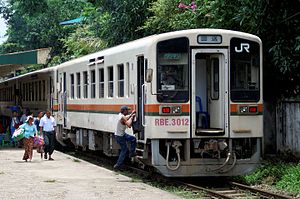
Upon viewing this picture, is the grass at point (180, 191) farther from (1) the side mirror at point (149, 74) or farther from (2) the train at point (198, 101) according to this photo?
(1) the side mirror at point (149, 74)

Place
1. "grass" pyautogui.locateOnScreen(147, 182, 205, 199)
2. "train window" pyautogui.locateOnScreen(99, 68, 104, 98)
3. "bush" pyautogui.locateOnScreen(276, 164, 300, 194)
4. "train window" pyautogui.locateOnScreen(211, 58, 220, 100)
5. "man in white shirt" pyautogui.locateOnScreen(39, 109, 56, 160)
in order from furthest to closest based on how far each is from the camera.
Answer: "man in white shirt" pyautogui.locateOnScreen(39, 109, 56, 160)
"train window" pyautogui.locateOnScreen(99, 68, 104, 98)
"train window" pyautogui.locateOnScreen(211, 58, 220, 100)
"bush" pyautogui.locateOnScreen(276, 164, 300, 194)
"grass" pyautogui.locateOnScreen(147, 182, 205, 199)

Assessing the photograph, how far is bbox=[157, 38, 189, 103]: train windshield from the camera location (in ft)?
44.8

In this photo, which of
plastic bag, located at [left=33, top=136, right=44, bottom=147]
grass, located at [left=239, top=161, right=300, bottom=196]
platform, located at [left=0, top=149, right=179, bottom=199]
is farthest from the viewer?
plastic bag, located at [left=33, top=136, right=44, bottom=147]

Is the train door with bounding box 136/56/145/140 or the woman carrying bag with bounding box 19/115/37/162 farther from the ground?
the train door with bounding box 136/56/145/140

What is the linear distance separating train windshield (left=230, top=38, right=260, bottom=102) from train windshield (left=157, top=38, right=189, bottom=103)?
3.23ft

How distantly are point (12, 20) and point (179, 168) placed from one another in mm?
56406

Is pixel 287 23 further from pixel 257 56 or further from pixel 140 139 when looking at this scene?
pixel 140 139

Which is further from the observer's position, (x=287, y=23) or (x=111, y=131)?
(x=111, y=131)

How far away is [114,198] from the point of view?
470 inches

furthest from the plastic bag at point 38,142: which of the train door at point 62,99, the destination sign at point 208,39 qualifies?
the destination sign at point 208,39

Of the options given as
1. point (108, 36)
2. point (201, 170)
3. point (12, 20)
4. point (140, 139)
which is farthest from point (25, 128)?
point (12, 20)

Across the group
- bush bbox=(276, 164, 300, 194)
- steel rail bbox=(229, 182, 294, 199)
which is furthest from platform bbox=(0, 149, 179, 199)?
bush bbox=(276, 164, 300, 194)

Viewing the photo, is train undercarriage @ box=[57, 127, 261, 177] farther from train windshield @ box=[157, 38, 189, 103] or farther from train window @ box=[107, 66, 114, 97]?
train window @ box=[107, 66, 114, 97]

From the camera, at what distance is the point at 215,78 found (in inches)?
567
